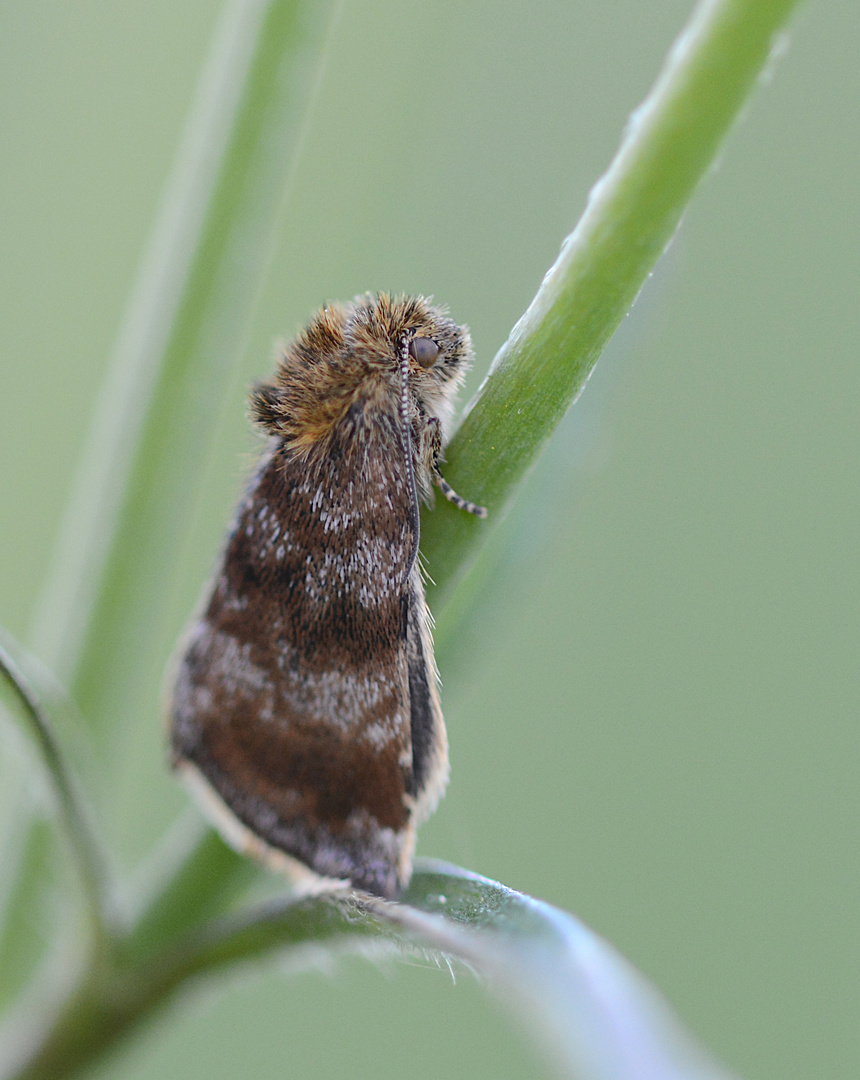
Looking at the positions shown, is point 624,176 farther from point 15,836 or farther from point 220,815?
point 15,836

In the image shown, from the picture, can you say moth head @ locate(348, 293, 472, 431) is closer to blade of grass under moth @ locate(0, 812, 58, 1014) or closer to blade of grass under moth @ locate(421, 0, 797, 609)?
blade of grass under moth @ locate(421, 0, 797, 609)

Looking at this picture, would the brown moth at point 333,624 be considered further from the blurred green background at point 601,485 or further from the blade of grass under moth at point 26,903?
the blurred green background at point 601,485

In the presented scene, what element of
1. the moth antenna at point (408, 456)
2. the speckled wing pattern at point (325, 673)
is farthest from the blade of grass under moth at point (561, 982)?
the moth antenna at point (408, 456)

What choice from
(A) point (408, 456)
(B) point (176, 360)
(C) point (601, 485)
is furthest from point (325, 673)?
(C) point (601, 485)

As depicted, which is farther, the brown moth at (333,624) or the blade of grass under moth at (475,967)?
the brown moth at (333,624)

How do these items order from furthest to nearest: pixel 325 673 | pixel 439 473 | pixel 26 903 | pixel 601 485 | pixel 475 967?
pixel 601 485
pixel 26 903
pixel 325 673
pixel 439 473
pixel 475 967

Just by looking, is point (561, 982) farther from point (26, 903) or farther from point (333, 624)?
point (26, 903)

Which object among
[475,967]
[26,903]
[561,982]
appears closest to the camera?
[561,982]

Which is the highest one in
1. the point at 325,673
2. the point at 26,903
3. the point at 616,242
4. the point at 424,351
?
the point at 616,242
